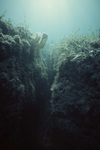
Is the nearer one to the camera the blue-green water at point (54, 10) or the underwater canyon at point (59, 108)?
the underwater canyon at point (59, 108)

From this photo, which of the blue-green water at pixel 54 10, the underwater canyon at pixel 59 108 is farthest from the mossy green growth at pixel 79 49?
the blue-green water at pixel 54 10

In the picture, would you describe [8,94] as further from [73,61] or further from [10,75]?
[73,61]

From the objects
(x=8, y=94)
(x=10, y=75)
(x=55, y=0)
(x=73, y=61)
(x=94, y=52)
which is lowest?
(x=8, y=94)

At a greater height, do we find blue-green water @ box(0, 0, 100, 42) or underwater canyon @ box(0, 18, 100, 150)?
blue-green water @ box(0, 0, 100, 42)

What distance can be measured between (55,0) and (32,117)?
132 ft

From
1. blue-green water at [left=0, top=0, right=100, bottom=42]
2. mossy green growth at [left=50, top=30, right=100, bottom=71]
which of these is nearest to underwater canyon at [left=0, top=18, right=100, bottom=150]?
mossy green growth at [left=50, top=30, right=100, bottom=71]

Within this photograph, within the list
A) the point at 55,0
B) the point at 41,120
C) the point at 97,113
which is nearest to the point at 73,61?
the point at 97,113

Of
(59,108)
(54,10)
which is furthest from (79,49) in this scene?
(54,10)

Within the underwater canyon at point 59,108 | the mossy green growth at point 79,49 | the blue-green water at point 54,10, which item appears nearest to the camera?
the underwater canyon at point 59,108

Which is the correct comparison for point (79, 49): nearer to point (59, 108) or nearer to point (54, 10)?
point (59, 108)

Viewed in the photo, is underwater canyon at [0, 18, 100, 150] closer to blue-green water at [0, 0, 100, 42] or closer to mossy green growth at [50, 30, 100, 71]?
mossy green growth at [50, 30, 100, 71]

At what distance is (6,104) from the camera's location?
72.1 inches

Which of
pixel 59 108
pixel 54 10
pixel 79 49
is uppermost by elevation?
pixel 54 10

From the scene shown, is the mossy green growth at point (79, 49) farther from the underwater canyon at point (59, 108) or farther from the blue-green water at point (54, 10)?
the blue-green water at point (54, 10)
